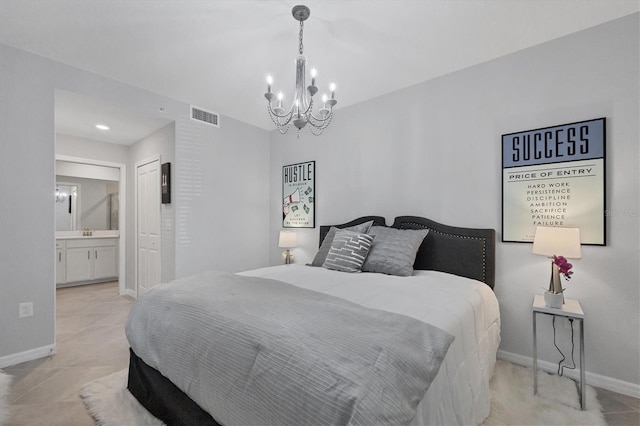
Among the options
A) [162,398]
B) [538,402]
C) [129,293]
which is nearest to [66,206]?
[129,293]

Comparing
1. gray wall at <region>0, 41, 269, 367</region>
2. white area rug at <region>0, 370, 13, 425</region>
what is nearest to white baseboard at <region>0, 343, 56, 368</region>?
gray wall at <region>0, 41, 269, 367</region>

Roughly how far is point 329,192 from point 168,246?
2161 millimetres

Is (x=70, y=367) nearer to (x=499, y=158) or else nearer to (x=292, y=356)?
(x=292, y=356)

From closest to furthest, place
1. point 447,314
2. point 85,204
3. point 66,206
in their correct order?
point 447,314 → point 66,206 → point 85,204

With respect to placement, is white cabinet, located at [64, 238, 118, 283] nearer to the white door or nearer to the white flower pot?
the white door

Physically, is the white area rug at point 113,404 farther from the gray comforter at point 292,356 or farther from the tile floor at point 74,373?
the gray comforter at point 292,356

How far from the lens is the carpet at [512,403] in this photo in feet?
5.48

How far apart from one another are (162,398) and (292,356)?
3.53 ft

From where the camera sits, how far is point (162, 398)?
1.57 m

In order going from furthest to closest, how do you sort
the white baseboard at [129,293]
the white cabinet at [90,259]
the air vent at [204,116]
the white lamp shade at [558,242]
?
the white cabinet at [90,259] < the white baseboard at [129,293] < the air vent at [204,116] < the white lamp shade at [558,242]

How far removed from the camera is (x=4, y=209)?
2.35 meters

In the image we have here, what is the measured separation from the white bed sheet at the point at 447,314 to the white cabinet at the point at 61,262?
15.2ft

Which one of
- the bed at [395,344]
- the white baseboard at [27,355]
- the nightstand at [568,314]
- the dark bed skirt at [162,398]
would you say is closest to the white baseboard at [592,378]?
the nightstand at [568,314]

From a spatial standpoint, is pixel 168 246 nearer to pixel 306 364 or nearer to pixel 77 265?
pixel 77 265
